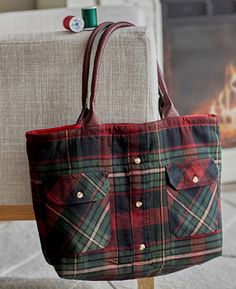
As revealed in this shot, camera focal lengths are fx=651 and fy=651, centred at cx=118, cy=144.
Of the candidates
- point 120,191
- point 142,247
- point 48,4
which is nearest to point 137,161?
point 120,191

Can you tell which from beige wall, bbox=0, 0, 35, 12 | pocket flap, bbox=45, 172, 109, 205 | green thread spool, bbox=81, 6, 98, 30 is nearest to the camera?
pocket flap, bbox=45, 172, 109, 205

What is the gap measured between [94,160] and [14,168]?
8.6 inches

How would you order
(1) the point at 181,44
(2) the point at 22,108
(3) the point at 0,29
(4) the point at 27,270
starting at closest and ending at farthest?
1. (2) the point at 22,108
2. (4) the point at 27,270
3. (3) the point at 0,29
4. (1) the point at 181,44

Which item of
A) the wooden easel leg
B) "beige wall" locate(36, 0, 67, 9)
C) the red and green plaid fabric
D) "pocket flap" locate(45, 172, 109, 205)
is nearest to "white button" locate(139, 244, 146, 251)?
the red and green plaid fabric

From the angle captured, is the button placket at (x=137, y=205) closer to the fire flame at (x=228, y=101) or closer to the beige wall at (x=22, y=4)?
the beige wall at (x=22, y=4)

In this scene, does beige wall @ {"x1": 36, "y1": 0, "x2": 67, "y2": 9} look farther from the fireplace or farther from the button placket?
the button placket

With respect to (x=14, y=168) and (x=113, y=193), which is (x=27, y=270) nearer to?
(x=14, y=168)

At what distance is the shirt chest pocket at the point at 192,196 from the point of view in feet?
4.32

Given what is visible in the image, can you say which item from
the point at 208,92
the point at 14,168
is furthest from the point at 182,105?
the point at 14,168

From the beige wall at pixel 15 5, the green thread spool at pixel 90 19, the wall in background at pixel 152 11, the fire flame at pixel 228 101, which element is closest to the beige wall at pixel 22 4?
the beige wall at pixel 15 5

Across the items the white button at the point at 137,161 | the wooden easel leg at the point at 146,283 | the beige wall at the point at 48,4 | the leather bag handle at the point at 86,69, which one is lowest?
the wooden easel leg at the point at 146,283

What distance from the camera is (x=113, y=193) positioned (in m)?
1.30

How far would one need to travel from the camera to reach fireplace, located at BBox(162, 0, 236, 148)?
2543 mm

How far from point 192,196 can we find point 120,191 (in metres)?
0.15
